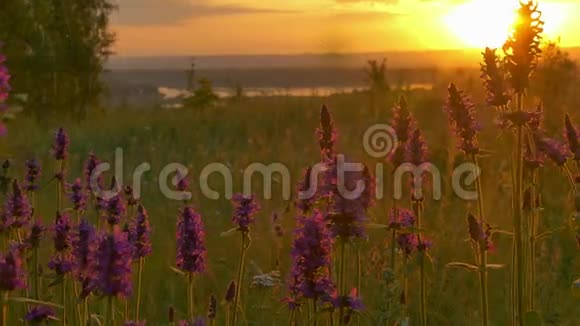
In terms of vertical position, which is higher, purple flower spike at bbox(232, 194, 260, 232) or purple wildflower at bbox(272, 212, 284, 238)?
purple flower spike at bbox(232, 194, 260, 232)

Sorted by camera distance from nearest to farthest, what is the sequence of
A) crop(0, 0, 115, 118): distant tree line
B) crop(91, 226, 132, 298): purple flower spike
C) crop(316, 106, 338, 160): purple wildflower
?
crop(91, 226, 132, 298): purple flower spike → crop(316, 106, 338, 160): purple wildflower → crop(0, 0, 115, 118): distant tree line

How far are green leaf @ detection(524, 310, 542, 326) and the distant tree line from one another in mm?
21430

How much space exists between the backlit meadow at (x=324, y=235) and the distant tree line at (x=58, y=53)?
1150 centimetres

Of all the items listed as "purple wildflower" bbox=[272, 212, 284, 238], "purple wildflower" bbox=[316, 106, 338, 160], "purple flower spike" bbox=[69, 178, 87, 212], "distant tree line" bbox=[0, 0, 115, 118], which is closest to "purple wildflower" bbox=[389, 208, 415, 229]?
"purple wildflower" bbox=[316, 106, 338, 160]

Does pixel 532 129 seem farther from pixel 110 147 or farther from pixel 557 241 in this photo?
pixel 110 147

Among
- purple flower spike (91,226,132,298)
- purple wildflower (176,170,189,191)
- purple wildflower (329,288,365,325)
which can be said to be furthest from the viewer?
purple wildflower (176,170,189,191)

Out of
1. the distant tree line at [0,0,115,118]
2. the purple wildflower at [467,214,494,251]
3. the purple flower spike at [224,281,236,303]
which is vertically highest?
the distant tree line at [0,0,115,118]

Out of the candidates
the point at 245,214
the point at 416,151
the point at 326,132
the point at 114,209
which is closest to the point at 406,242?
the point at 416,151

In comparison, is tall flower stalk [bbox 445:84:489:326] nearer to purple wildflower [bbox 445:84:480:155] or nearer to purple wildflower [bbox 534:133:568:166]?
purple wildflower [bbox 445:84:480:155]

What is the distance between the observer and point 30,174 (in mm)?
4055

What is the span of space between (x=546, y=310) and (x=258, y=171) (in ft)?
19.5

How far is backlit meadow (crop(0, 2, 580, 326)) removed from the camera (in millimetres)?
2637

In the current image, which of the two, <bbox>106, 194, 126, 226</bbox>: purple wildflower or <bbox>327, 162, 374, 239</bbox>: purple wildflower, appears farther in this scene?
<bbox>106, 194, 126, 226</bbox>: purple wildflower

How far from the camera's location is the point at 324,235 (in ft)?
8.32
